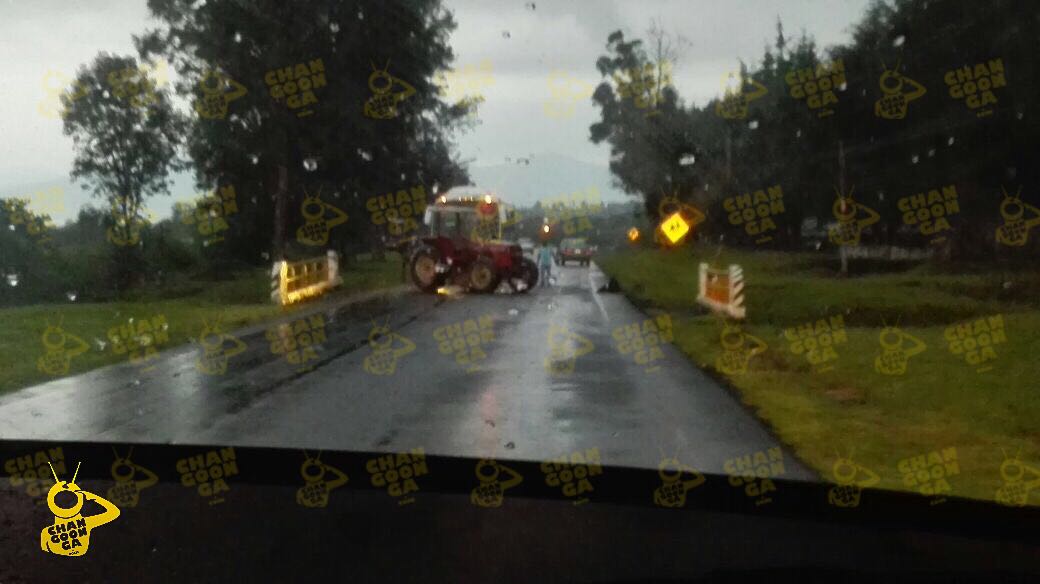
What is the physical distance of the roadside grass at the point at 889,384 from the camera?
30.9 ft

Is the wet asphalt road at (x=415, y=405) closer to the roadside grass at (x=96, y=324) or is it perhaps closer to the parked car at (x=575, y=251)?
the roadside grass at (x=96, y=324)

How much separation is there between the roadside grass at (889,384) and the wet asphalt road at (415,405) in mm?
585

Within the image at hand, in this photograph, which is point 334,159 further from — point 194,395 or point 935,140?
point 194,395

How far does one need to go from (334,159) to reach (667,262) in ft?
54.4

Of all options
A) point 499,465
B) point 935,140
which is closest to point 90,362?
point 499,465

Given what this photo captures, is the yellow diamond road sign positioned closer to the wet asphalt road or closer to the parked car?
the wet asphalt road

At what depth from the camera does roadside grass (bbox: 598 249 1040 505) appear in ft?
30.9

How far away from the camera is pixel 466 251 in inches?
1342

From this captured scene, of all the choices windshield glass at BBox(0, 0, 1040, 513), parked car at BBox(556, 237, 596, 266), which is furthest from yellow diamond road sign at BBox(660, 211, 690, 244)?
parked car at BBox(556, 237, 596, 266)

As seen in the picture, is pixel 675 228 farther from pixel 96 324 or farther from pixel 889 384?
pixel 889 384

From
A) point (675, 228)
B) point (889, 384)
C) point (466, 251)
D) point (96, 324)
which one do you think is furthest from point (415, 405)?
point (466, 251)

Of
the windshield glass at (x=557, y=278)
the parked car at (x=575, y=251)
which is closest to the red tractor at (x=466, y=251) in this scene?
the windshield glass at (x=557, y=278)

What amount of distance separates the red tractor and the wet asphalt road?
14.3 m

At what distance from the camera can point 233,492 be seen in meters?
6.39
